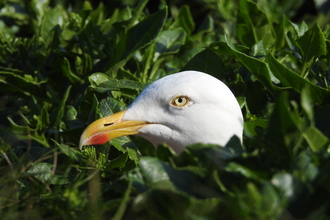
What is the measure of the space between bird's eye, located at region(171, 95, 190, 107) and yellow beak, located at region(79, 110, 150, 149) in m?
0.22

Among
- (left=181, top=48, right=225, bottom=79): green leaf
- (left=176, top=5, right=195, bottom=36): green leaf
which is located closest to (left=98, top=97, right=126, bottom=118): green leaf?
(left=181, top=48, right=225, bottom=79): green leaf

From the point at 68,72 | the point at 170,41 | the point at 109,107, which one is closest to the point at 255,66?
the point at 109,107

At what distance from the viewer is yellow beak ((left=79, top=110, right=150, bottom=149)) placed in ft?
10.1

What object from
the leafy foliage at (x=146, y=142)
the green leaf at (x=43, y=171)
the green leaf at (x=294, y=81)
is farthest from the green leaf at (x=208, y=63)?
the green leaf at (x=43, y=171)

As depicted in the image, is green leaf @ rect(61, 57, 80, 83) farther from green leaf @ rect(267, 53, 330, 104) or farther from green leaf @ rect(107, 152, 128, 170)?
green leaf @ rect(267, 53, 330, 104)

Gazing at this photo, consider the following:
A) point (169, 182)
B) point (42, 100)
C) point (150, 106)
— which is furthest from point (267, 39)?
point (169, 182)

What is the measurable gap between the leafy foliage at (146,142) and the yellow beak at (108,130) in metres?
0.09

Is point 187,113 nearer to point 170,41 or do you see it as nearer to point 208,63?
point 208,63

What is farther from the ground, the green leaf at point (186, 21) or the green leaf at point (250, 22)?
the green leaf at point (250, 22)

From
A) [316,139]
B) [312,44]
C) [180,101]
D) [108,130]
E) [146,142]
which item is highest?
[316,139]

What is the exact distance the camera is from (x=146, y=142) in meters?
3.47

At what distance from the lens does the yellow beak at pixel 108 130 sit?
10.1ft

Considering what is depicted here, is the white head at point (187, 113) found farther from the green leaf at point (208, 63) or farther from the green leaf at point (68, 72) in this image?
the green leaf at point (68, 72)

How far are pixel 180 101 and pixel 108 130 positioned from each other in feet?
1.54
